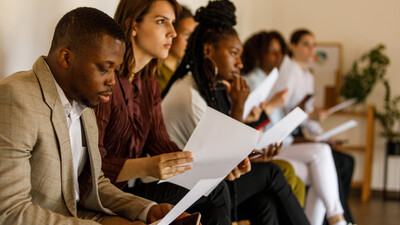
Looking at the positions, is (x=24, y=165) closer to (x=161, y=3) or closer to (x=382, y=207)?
(x=161, y=3)

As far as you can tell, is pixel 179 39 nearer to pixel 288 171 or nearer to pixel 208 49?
pixel 208 49

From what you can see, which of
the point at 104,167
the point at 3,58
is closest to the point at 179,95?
the point at 104,167

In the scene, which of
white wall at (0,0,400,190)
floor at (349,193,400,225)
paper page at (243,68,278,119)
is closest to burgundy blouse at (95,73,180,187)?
paper page at (243,68,278,119)

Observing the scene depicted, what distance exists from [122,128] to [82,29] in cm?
60

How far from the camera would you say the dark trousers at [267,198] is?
2307 millimetres

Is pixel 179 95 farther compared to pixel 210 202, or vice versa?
pixel 179 95

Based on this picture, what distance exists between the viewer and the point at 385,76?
5.67 metres

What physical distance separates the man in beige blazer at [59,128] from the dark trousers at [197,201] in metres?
0.39

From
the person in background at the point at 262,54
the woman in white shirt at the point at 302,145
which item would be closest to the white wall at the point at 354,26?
the woman in white shirt at the point at 302,145

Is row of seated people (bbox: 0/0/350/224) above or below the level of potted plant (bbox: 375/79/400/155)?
above

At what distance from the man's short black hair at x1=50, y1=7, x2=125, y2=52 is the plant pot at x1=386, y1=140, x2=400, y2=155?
4.66 m

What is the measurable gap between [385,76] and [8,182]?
17.1ft

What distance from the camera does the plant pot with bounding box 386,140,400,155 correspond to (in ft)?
Result: 17.6

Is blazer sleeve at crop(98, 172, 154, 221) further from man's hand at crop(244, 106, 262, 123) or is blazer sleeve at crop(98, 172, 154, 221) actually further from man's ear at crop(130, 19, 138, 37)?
man's hand at crop(244, 106, 262, 123)
